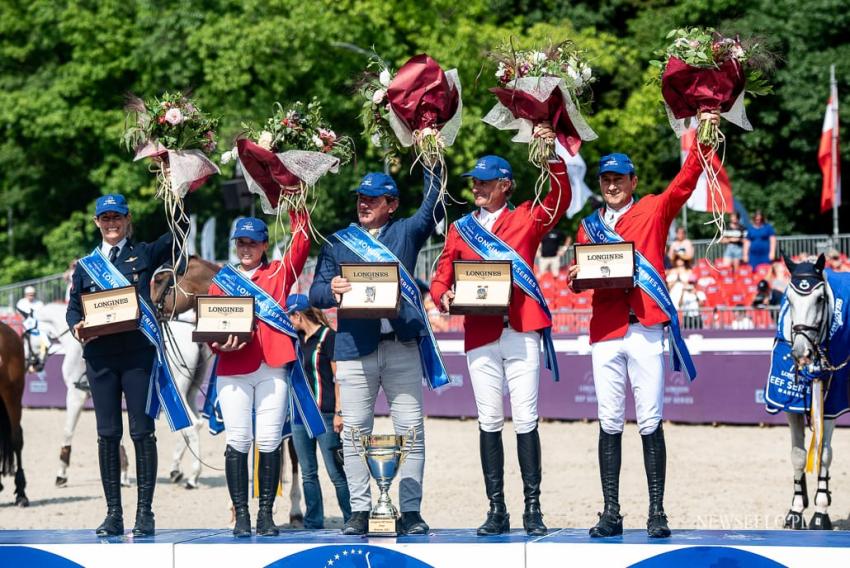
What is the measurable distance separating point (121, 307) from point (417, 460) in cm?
197

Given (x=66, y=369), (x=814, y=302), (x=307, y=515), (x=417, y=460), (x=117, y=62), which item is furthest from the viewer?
(x=117, y=62)

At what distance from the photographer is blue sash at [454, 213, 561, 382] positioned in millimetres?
7508

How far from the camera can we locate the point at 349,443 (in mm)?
7777

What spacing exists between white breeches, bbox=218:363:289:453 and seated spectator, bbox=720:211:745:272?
43.4ft

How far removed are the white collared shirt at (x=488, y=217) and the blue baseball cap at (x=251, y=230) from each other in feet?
4.45

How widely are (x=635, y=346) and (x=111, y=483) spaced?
3.33 m

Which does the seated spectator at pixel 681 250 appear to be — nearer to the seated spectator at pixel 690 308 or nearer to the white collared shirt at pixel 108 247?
the seated spectator at pixel 690 308

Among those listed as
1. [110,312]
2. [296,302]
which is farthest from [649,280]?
[296,302]

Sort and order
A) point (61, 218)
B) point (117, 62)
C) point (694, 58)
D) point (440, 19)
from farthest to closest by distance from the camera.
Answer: point (61, 218) → point (117, 62) → point (440, 19) → point (694, 58)

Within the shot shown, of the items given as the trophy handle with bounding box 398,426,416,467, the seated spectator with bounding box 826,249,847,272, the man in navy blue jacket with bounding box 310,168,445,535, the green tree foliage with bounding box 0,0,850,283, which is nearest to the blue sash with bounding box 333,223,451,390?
the man in navy blue jacket with bounding box 310,168,445,535

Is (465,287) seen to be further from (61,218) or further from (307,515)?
(61,218)

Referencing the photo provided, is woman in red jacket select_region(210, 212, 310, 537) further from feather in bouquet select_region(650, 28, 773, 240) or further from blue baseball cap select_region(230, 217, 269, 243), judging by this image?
feather in bouquet select_region(650, 28, 773, 240)

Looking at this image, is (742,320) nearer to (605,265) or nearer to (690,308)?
(690,308)

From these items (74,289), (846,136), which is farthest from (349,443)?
(846,136)
